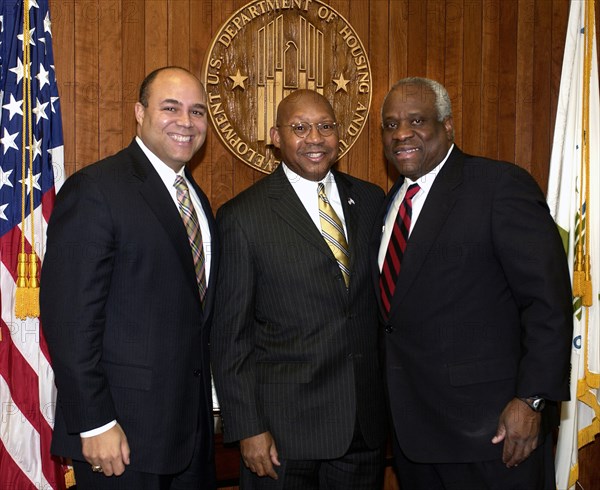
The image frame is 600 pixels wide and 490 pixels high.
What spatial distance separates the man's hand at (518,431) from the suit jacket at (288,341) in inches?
19.0

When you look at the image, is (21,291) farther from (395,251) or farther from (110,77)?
(395,251)

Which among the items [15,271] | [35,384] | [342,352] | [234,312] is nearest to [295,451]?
[342,352]

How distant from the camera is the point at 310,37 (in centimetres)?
324

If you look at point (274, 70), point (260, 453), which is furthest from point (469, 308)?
point (274, 70)

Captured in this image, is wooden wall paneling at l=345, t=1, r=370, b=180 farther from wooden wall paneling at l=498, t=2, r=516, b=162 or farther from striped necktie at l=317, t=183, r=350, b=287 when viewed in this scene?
striped necktie at l=317, t=183, r=350, b=287

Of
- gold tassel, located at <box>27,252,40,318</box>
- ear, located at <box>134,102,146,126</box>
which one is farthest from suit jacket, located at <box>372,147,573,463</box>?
gold tassel, located at <box>27,252,40,318</box>

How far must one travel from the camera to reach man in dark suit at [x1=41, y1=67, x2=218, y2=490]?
6.19 ft

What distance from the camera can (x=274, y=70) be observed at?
320 centimetres

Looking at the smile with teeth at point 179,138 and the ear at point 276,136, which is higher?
the ear at point 276,136

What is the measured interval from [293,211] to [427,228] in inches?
19.0

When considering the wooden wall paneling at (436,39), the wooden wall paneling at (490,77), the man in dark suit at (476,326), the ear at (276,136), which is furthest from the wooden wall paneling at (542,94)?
the ear at (276,136)

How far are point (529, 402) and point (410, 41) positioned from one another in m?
2.10

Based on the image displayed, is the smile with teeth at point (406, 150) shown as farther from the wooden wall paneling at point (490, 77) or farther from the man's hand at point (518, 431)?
the wooden wall paneling at point (490, 77)

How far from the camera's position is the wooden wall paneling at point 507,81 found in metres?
3.59
